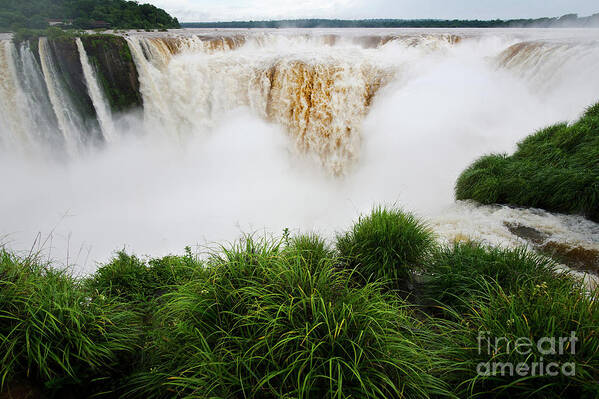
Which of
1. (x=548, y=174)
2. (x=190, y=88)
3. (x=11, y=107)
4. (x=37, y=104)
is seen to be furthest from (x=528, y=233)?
(x=11, y=107)

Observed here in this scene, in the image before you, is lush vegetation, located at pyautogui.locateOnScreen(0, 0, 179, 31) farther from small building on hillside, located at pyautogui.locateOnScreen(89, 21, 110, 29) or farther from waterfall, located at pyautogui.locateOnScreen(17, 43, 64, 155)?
waterfall, located at pyautogui.locateOnScreen(17, 43, 64, 155)

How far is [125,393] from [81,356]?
15.3 inches

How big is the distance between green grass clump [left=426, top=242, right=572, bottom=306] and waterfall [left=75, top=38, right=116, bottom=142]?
1435cm

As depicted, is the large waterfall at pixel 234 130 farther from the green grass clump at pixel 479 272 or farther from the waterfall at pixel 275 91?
the green grass clump at pixel 479 272

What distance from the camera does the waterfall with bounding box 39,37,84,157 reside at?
1108cm

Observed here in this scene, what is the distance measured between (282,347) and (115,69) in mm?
14786

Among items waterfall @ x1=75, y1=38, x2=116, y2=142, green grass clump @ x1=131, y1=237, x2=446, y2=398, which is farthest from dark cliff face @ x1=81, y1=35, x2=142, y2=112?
green grass clump @ x1=131, y1=237, x2=446, y2=398

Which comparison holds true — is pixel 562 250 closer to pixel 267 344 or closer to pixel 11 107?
pixel 267 344

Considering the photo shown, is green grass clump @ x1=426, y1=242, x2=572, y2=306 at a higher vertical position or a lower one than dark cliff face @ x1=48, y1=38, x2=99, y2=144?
lower

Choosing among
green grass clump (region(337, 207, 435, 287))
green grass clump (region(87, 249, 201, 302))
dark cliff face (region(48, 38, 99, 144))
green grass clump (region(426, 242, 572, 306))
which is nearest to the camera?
green grass clump (region(426, 242, 572, 306))

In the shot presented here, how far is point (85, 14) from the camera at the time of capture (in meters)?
27.3

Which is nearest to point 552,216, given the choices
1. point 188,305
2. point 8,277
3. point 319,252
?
point 319,252

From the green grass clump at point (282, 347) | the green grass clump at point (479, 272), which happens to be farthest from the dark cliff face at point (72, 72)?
the green grass clump at point (479, 272)

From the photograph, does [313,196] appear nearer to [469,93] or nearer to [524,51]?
[469,93]
